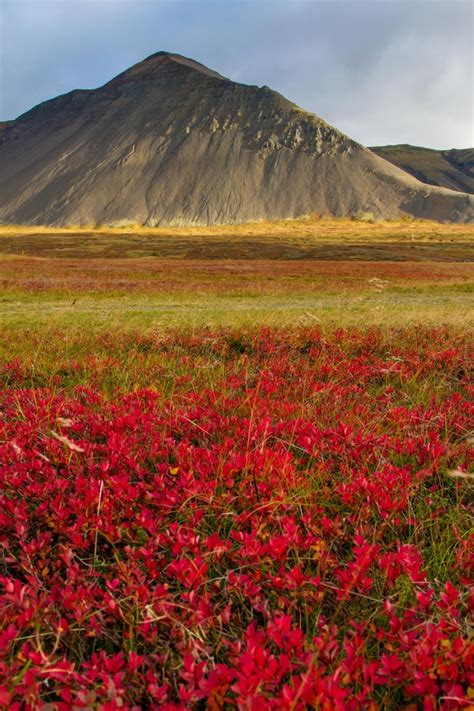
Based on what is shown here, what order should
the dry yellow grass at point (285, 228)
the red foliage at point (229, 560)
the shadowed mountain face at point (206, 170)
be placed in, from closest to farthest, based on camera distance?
1. the red foliage at point (229, 560)
2. the dry yellow grass at point (285, 228)
3. the shadowed mountain face at point (206, 170)

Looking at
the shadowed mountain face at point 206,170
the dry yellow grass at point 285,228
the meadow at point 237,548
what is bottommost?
the meadow at point 237,548

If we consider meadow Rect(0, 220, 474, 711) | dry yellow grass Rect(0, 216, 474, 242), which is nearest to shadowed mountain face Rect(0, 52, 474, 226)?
dry yellow grass Rect(0, 216, 474, 242)

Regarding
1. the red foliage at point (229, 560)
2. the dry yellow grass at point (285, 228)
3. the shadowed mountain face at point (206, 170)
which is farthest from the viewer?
the shadowed mountain face at point (206, 170)

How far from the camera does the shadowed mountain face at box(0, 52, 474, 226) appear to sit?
13550 cm

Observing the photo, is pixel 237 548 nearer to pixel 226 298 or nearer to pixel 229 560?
pixel 229 560

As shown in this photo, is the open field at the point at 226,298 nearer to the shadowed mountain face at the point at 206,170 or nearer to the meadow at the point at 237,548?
the meadow at the point at 237,548

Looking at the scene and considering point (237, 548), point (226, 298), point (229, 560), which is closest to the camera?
point (229, 560)

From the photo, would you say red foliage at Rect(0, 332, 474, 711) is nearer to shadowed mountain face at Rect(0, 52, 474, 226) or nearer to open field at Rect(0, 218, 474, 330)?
open field at Rect(0, 218, 474, 330)

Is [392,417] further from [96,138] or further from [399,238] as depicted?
[96,138]

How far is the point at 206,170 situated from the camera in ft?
462

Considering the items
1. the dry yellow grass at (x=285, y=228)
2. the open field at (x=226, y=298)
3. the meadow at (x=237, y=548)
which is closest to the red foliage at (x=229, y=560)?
the meadow at (x=237, y=548)

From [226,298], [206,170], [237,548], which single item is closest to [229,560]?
[237,548]

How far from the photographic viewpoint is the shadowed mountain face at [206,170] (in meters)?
136

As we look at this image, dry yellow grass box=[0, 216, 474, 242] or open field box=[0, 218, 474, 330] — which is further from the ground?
dry yellow grass box=[0, 216, 474, 242]
